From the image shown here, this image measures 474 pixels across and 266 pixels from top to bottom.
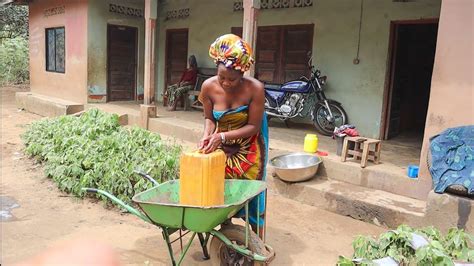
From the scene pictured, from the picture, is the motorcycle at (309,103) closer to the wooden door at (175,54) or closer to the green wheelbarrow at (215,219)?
the wooden door at (175,54)

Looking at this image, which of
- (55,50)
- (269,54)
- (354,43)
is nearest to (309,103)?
(354,43)

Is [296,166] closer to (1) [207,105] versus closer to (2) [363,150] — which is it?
(2) [363,150]

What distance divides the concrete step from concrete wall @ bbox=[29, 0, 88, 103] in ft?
23.0

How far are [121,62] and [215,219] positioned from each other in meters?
9.21

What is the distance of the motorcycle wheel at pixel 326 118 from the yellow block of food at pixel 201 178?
5040mm

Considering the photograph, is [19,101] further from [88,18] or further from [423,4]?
Answer: [423,4]

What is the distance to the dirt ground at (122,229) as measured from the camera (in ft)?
11.8

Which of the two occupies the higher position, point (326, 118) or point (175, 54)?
point (175, 54)

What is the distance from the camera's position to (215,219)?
2.53m

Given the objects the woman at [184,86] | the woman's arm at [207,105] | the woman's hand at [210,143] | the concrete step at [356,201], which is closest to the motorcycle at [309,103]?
the concrete step at [356,201]

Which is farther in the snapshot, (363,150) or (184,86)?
(184,86)

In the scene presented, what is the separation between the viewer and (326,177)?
5.40 meters

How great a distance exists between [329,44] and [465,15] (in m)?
3.63

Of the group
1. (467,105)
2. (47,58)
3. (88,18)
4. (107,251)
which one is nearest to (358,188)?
(467,105)
